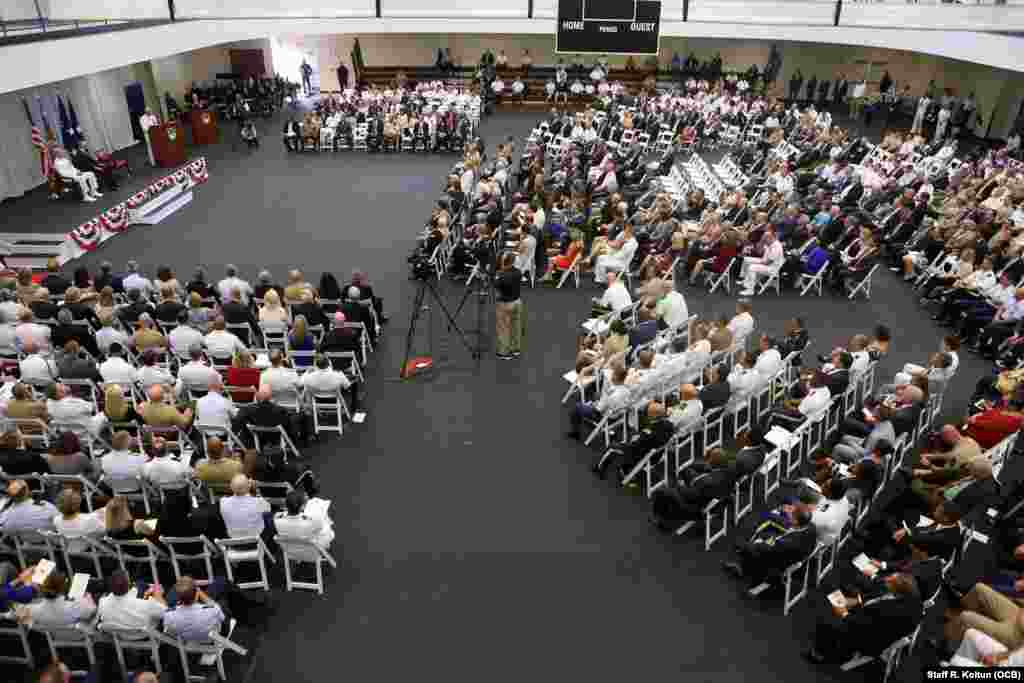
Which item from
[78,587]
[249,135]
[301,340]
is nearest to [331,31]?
[249,135]

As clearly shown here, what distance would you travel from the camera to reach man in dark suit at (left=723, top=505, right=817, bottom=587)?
19.9ft

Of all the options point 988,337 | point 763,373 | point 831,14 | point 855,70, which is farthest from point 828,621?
point 855,70

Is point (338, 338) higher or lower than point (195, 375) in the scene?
higher

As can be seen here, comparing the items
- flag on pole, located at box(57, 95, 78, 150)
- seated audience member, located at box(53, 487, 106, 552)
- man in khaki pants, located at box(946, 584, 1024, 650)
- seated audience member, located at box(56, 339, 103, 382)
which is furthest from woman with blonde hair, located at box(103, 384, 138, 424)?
flag on pole, located at box(57, 95, 78, 150)

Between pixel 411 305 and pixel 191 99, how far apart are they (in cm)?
1746

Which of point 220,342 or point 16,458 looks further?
point 220,342

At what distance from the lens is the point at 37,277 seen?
1167 cm

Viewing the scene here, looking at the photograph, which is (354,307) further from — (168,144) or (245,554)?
(168,144)

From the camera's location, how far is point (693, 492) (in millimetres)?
6855

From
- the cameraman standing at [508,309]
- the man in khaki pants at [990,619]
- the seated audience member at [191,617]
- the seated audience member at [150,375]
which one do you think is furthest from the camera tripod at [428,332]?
the man in khaki pants at [990,619]

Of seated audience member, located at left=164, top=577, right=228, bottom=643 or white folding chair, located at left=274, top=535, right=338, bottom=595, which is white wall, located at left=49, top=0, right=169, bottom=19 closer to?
white folding chair, located at left=274, top=535, right=338, bottom=595

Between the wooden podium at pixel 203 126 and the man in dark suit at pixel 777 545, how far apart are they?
71.2ft

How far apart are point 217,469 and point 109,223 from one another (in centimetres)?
1076

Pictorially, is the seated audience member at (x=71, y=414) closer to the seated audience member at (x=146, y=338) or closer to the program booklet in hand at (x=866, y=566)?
the seated audience member at (x=146, y=338)
